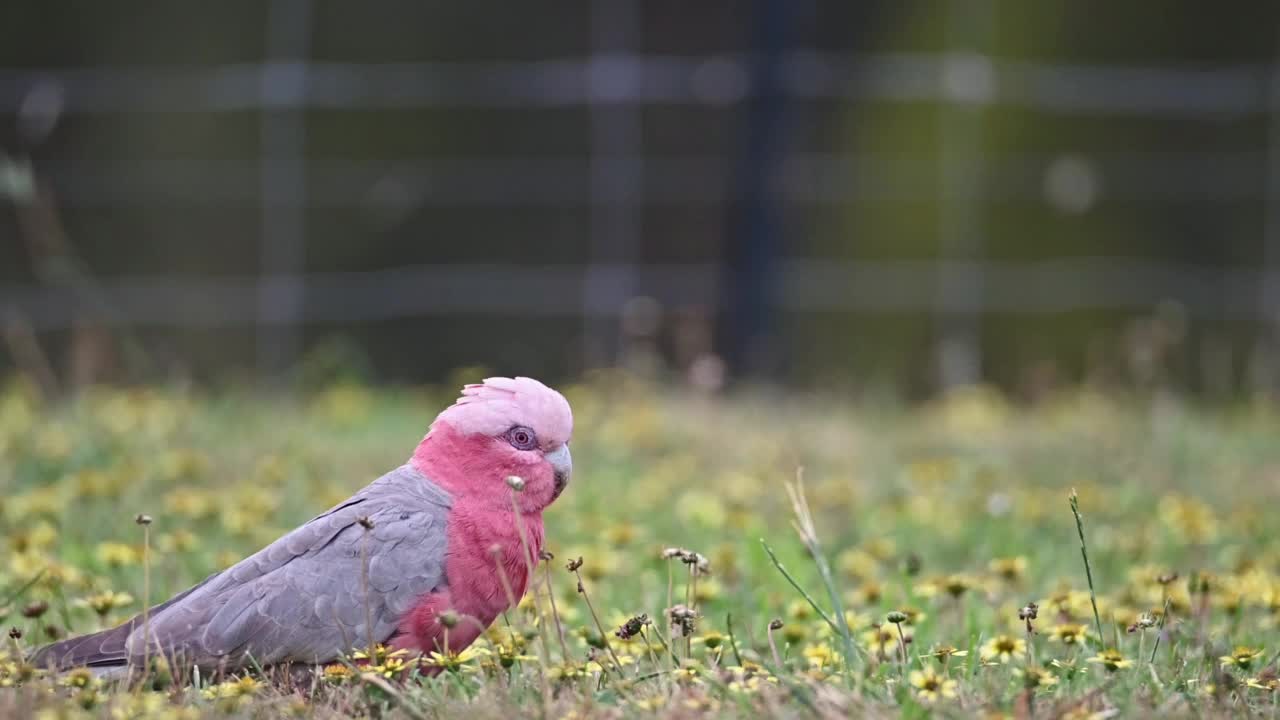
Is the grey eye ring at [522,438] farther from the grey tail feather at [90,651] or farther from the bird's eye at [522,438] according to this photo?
the grey tail feather at [90,651]

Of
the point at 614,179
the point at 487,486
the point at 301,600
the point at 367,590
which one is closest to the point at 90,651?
the point at 301,600

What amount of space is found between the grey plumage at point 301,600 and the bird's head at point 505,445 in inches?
4.1

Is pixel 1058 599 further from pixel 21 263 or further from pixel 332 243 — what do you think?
pixel 21 263

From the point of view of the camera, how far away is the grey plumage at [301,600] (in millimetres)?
2549

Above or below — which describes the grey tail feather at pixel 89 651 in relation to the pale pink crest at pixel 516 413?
below

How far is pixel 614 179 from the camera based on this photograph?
26.8ft

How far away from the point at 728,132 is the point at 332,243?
2.24m

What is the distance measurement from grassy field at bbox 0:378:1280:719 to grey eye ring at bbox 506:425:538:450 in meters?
0.27

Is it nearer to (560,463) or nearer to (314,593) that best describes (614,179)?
(560,463)

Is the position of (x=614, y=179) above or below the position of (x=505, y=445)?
above

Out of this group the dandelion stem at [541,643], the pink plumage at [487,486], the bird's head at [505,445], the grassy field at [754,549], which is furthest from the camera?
the bird's head at [505,445]

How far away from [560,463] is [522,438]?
3.2 inches

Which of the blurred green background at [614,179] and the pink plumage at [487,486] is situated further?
the blurred green background at [614,179]

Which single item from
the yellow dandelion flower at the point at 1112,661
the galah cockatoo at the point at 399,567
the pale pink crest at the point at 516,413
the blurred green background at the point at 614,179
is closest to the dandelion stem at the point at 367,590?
the galah cockatoo at the point at 399,567
